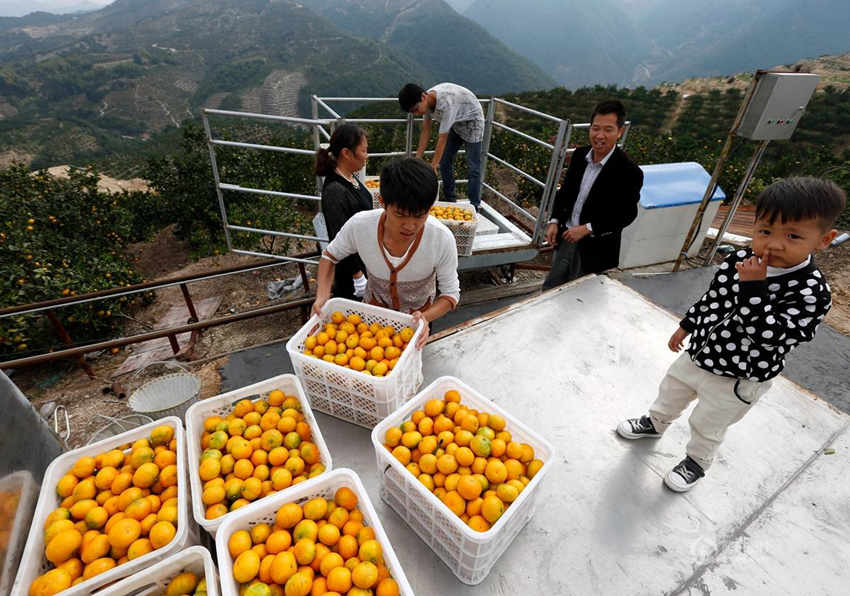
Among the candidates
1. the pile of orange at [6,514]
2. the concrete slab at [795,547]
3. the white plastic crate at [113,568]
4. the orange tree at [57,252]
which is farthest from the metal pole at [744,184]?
the orange tree at [57,252]

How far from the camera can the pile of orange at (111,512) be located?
139 centimetres

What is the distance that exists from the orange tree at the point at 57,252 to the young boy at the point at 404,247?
6143 millimetres

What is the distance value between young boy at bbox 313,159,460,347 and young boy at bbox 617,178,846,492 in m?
1.32

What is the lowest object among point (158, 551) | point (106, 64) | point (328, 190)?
point (106, 64)

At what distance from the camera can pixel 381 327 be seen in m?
2.39

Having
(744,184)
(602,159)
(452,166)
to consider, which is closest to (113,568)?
(602,159)

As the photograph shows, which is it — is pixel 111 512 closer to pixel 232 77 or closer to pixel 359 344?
pixel 359 344

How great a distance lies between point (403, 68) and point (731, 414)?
129 m

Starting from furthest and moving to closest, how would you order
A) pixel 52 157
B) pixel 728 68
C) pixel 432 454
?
pixel 728 68
pixel 52 157
pixel 432 454

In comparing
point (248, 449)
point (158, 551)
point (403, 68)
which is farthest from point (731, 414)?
point (403, 68)

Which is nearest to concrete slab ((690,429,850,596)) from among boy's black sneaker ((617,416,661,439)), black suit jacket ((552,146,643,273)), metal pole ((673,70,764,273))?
boy's black sneaker ((617,416,661,439))

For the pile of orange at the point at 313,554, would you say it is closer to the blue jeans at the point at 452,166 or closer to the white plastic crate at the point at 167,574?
the white plastic crate at the point at 167,574

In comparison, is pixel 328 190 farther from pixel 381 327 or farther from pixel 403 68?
pixel 403 68

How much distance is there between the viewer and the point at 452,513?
1.50 metres
